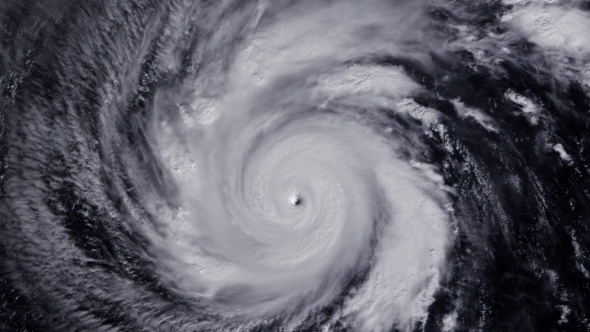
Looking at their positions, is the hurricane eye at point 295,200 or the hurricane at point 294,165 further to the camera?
the hurricane eye at point 295,200

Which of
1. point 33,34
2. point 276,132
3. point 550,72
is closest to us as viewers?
point 33,34

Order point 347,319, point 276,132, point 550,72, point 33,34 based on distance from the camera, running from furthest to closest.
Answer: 1. point 276,132
2. point 347,319
3. point 550,72
4. point 33,34

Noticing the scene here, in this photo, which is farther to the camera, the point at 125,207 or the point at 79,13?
the point at 125,207

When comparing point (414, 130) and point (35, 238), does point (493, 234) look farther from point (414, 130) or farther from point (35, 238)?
point (35, 238)

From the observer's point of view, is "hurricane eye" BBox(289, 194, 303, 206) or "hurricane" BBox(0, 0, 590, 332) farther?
"hurricane eye" BBox(289, 194, 303, 206)

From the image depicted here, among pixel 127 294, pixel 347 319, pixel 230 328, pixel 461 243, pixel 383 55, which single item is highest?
pixel 383 55

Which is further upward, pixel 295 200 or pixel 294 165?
pixel 294 165

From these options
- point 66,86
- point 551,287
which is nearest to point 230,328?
point 66,86

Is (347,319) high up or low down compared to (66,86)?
down
